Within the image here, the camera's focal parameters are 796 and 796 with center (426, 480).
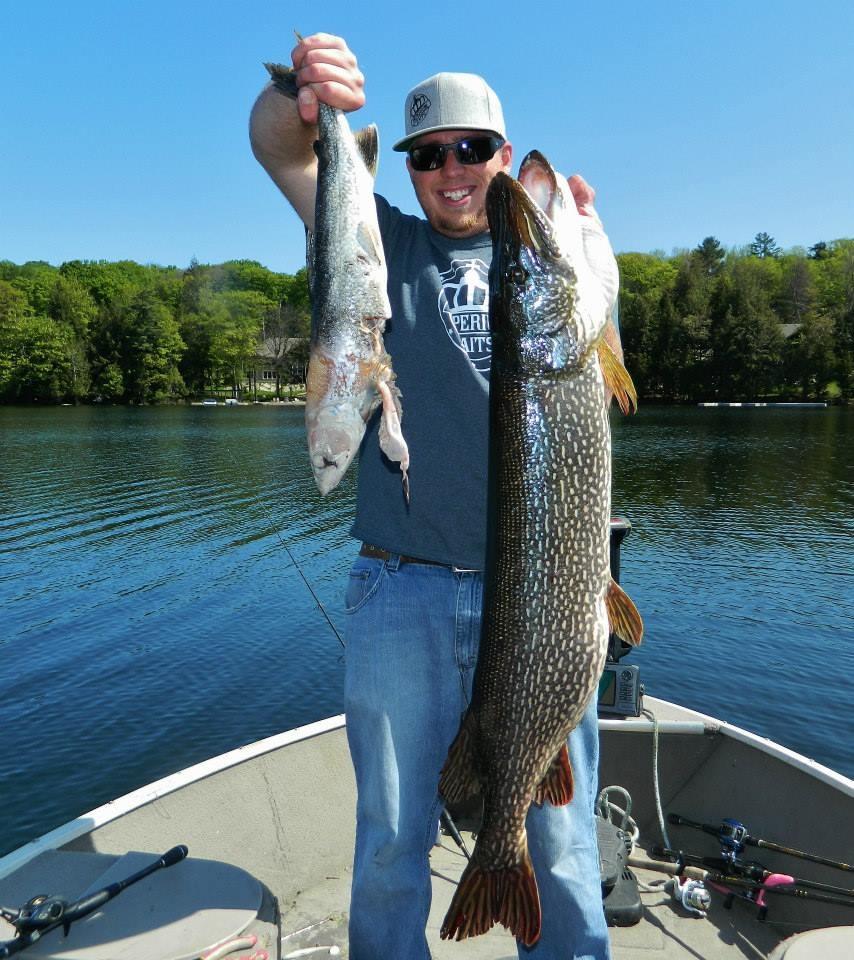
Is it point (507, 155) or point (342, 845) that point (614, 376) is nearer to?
point (507, 155)

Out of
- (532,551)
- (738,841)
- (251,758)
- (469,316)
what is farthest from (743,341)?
(532,551)

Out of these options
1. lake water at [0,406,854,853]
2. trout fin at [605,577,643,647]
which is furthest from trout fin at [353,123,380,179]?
lake water at [0,406,854,853]

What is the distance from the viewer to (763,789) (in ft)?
16.8

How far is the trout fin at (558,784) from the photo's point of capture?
2836mm

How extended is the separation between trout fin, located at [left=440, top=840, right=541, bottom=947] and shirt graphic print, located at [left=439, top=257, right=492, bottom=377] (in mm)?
1820

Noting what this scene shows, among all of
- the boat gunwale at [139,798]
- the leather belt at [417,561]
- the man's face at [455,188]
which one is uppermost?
the man's face at [455,188]

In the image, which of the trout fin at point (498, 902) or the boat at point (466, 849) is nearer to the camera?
the trout fin at point (498, 902)

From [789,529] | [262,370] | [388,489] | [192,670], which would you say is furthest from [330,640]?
[262,370]

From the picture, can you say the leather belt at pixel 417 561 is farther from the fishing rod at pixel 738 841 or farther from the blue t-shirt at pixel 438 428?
the fishing rod at pixel 738 841

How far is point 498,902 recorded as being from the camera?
9.05ft

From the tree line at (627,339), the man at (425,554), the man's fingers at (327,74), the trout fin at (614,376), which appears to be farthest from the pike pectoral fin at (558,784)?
the tree line at (627,339)

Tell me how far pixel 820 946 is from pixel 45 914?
3.13 metres

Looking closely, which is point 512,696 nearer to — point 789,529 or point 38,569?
point 38,569

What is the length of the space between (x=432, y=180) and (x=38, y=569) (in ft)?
59.5
